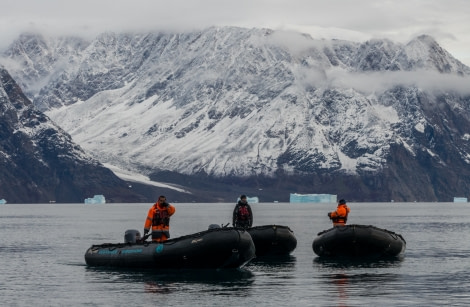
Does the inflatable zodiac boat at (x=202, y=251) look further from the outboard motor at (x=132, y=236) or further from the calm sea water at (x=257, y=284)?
the outboard motor at (x=132, y=236)

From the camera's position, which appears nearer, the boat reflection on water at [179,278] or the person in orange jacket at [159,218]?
the boat reflection on water at [179,278]

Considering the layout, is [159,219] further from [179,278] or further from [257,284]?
[257,284]

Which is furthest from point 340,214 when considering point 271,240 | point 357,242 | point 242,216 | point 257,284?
point 257,284

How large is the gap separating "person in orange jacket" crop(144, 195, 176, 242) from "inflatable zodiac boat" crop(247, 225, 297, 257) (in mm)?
13969

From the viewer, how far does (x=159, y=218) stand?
69312mm

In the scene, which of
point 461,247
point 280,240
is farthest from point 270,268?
point 461,247

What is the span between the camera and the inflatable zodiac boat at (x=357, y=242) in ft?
268

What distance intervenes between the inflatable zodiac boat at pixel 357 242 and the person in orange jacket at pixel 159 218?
17.1m

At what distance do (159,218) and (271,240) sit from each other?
701 inches

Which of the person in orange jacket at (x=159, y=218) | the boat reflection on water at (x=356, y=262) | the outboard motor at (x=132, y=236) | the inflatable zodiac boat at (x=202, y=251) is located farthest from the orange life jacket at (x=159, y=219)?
the boat reflection on water at (x=356, y=262)

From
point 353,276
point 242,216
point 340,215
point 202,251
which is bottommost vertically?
point 353,276

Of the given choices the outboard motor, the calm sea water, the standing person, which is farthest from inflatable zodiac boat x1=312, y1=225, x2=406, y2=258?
the outboard motor

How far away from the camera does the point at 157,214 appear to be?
6912cm

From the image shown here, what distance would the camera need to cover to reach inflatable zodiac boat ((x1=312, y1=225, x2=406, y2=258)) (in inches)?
3221
